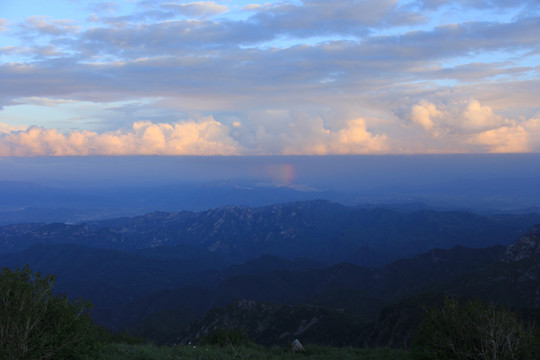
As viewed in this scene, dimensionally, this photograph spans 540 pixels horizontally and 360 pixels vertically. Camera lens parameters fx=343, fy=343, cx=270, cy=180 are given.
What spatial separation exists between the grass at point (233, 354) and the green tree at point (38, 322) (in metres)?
2.32

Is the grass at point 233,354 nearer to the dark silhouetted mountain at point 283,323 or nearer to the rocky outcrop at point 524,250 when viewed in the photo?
the dark silhouetted mountain at point 283,323

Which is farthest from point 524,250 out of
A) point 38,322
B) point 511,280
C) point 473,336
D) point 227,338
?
point 38,322

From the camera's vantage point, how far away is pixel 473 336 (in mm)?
15039

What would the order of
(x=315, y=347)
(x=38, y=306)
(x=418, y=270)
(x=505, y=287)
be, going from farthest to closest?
(x=418, y=270)
(x=505, y=287)
(x=315, y=347)
(x=38, y=306)

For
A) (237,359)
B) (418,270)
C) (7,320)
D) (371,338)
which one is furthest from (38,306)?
(418,270)

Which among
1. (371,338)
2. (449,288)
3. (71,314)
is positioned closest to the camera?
(71,314)

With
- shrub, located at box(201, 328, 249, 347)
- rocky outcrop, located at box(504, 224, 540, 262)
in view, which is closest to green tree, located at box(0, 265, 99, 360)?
shrub, located at box(201, 328, 249, 347)

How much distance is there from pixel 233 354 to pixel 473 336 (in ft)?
38.2

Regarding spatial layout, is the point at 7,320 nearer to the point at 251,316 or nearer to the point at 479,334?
the point at 479,334

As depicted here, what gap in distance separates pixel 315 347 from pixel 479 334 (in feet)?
32.9

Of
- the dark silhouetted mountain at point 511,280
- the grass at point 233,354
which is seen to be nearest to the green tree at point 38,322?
the grass at point 233,354

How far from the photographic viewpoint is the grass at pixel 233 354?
17.0 m

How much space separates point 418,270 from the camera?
18988 cm

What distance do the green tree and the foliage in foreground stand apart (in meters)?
15.1
